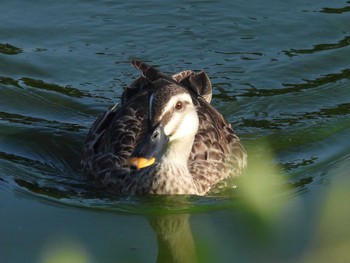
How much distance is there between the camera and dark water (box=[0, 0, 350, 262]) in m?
10.0

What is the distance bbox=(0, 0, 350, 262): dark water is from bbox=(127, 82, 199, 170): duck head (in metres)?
0.58

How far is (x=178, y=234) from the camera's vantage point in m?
10.4

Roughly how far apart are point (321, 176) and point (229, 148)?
1120 millimetres

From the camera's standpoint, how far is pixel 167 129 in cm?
999

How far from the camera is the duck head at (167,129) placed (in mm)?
9789

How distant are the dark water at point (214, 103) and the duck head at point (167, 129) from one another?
1.92 feet

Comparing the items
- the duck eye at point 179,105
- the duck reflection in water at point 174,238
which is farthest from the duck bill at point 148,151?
the duck reflection in water at point 174,238

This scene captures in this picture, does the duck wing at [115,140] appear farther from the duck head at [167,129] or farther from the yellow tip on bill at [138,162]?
the yellow tip on bill at [138,162]

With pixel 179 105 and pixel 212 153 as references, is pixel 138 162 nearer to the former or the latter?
pixel 179 105

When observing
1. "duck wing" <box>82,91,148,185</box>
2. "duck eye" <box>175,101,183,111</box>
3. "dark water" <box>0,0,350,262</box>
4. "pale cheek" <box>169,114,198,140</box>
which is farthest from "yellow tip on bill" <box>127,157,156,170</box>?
"duck wing" <box>82,91,148,185</box>

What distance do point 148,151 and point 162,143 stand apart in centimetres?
29

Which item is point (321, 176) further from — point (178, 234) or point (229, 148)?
point (178, 234)

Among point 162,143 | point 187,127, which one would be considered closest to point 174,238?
point 162,143

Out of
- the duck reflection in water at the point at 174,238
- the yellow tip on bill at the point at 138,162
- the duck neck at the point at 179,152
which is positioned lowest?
the duck reflection in water at the point at 174,238
